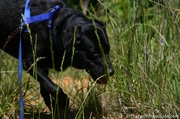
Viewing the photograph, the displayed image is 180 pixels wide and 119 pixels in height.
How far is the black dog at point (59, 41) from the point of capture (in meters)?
3.69

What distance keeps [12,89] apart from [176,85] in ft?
5.04

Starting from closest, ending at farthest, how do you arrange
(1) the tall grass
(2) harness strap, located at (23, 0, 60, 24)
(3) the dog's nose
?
(1) the tall grass
(3) the dog's nose
(2) harness strap, located at (23, 0, 60, 24)

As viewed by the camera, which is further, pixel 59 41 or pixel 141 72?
pixel 59 41

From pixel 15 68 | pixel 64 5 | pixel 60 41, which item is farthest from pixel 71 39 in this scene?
pixel 15 68

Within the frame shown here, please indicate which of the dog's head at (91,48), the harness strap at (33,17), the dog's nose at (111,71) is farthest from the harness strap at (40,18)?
the dog's nose at (111,71)

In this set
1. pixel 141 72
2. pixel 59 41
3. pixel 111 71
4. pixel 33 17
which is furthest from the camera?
pixel 59 41

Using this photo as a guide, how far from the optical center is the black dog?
3688 millimetres

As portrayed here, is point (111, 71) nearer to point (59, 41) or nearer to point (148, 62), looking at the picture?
point (148, 62)

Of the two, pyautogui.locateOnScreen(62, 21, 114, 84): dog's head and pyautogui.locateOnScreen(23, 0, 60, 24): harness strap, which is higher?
pyautogui.locateOnScreen(23, 0, 60, 24): harness strap

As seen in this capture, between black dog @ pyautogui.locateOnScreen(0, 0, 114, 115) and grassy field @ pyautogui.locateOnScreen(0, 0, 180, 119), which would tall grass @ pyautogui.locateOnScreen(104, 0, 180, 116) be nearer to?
grassy field @ pyautogui.locateOnScreen(0, 0, 180, 119)

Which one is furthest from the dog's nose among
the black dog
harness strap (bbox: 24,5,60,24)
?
harness strap (bbox: 24,5,60,24)

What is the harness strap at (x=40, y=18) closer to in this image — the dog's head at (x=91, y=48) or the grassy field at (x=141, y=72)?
the dog's head at (x=91, y=48)

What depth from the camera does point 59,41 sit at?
374 cm

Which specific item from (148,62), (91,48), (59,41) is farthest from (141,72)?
(59,41)
